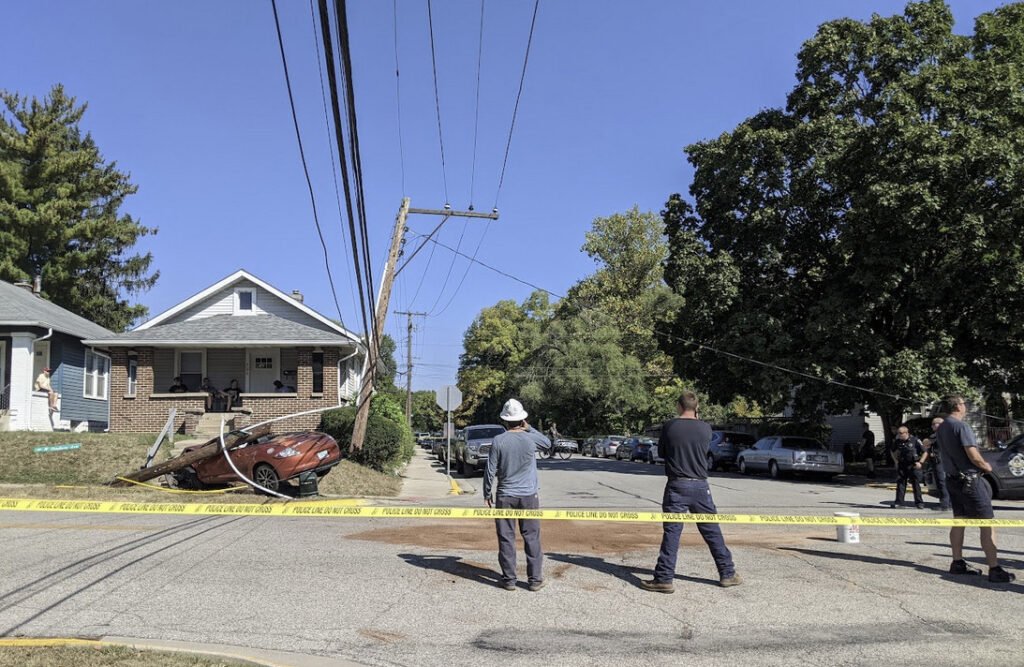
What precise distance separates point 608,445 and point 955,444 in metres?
38.8

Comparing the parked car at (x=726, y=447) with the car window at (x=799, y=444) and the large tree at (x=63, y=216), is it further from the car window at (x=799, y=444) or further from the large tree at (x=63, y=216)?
the large tree at (x=63, y=216)

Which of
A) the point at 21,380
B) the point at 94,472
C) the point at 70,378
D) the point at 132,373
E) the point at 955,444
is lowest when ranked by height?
the point at 94,472

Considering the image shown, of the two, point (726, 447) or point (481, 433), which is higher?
point (481, 433)

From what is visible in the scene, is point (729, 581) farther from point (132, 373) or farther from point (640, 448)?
point (640, 448)

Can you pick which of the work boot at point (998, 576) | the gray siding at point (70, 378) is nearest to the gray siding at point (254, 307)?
the gray siding at point (70, 378)

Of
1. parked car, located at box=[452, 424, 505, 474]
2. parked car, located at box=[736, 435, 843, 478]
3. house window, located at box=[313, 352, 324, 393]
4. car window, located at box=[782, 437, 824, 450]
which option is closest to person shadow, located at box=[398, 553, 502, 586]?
parked car, located at box=[452, 424, 505, 474]

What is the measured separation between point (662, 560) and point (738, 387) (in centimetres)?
2021

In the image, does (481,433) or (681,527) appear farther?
(481,433)

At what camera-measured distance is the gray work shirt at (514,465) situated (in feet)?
23.9

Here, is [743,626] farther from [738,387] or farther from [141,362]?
[141,362]

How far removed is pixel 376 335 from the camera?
19.8 metres

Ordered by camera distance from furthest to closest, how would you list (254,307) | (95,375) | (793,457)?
(95,375)
(254,307)
(793,457)

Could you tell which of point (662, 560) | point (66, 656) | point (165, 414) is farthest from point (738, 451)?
point (66, 656)

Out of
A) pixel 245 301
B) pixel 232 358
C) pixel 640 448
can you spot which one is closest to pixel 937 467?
pixel 232 358
